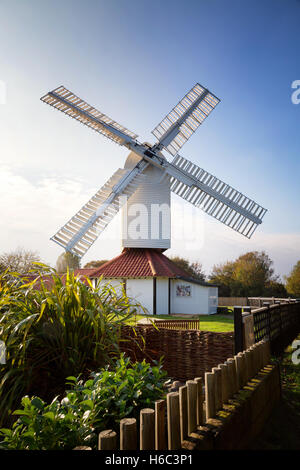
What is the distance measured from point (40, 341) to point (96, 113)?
15334mm

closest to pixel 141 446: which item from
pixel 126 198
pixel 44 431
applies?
pixel 44 431

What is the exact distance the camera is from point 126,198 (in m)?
16.5

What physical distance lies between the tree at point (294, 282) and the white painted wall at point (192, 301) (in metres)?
18.4

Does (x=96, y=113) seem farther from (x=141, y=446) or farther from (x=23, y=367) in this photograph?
(x=141, y=446)

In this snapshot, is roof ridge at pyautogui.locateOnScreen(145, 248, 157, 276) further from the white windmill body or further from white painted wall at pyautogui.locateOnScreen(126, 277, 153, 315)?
the white windmill body

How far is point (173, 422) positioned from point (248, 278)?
34.8 metres

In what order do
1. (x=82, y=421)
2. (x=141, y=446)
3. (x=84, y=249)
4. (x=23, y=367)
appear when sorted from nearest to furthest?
(x=141, y=446) < (x=82, y=421) < (x=23, y=367) < (x=84, y=249)

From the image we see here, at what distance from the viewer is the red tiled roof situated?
58.3 feet

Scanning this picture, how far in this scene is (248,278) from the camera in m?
34.7

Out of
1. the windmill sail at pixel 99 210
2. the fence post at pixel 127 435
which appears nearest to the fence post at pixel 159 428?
the fence post at pixel 127 435

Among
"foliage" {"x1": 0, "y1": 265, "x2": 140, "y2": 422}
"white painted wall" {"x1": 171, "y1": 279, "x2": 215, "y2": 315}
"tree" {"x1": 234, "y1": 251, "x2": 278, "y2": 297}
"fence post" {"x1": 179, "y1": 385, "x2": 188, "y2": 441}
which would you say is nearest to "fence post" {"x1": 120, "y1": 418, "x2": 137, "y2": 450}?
"fence post" {"x1": 179, "y1": 385, "x2": 188, "y2": 441}

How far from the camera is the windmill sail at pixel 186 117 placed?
58.0ft

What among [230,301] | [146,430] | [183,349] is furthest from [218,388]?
[230,301]

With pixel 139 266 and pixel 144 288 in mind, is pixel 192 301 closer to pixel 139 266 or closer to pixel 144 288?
pixel 144 288
